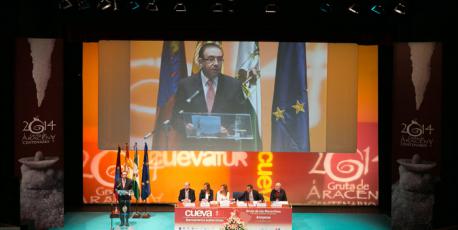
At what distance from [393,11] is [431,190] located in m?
3.19

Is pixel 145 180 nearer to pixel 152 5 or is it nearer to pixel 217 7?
pixel 152 5

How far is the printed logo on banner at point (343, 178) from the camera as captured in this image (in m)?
11.6

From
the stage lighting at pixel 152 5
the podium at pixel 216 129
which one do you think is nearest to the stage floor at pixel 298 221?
the podium at pixel 216 129

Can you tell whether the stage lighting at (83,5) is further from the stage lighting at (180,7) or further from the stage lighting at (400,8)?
the stage lighting at (400,8)

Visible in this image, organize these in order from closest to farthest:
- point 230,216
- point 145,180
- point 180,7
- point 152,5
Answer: point 230,216 → point 152,5 → point 180,7 → point 145,180

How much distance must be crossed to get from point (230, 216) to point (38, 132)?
12.3ft

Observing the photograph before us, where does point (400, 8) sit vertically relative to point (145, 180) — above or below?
above

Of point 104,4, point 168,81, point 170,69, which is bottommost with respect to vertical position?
point 168,81

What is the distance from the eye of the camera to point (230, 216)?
9422 millimetres

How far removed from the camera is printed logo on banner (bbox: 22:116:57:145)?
32.9 ft

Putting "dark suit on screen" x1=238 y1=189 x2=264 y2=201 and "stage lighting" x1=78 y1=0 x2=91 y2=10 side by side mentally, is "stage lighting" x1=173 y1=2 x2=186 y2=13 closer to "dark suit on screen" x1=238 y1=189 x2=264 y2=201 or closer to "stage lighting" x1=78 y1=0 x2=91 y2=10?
"stage lighting" x1=78 y1=0 x2=91 y2=10

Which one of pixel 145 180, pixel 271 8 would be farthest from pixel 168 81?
pixel 271 8

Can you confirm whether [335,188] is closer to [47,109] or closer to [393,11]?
[393,11]

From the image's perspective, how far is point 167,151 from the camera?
1154 cm
